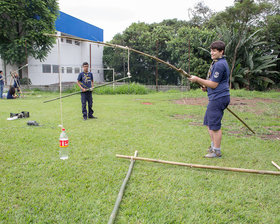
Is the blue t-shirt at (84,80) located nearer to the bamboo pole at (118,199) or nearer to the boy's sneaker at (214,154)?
the bamboo pole at (118,199)

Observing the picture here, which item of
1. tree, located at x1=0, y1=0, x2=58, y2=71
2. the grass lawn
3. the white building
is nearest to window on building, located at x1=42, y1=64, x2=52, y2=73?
the white building

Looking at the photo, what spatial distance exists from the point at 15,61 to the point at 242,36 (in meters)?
17.7

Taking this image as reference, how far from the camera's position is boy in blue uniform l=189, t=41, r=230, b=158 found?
3.49 meters

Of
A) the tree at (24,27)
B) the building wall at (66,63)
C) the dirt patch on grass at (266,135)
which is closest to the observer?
the dirt patch on grass at (266,135)

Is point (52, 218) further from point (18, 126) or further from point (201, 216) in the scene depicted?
point (18, 126)

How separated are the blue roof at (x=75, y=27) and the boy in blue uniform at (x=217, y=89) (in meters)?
23.2

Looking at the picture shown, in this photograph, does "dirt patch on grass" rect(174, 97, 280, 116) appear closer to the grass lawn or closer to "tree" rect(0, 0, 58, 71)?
the grass lawn

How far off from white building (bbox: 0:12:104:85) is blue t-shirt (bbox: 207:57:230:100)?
18.5 m

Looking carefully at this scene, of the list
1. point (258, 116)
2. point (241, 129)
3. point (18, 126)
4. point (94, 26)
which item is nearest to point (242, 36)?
point (258, 116)

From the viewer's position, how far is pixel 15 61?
1817cm

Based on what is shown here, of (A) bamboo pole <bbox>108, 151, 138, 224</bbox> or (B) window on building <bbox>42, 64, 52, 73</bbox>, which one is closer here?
(A) bamboo pole <bbox>108, 151, 138, 224</bbox>

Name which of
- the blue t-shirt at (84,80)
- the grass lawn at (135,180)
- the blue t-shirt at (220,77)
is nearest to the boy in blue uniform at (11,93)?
the blue t-shirt at (84,80)

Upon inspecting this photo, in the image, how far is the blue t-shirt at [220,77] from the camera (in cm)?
346

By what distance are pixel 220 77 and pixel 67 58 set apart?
24.2 meters
